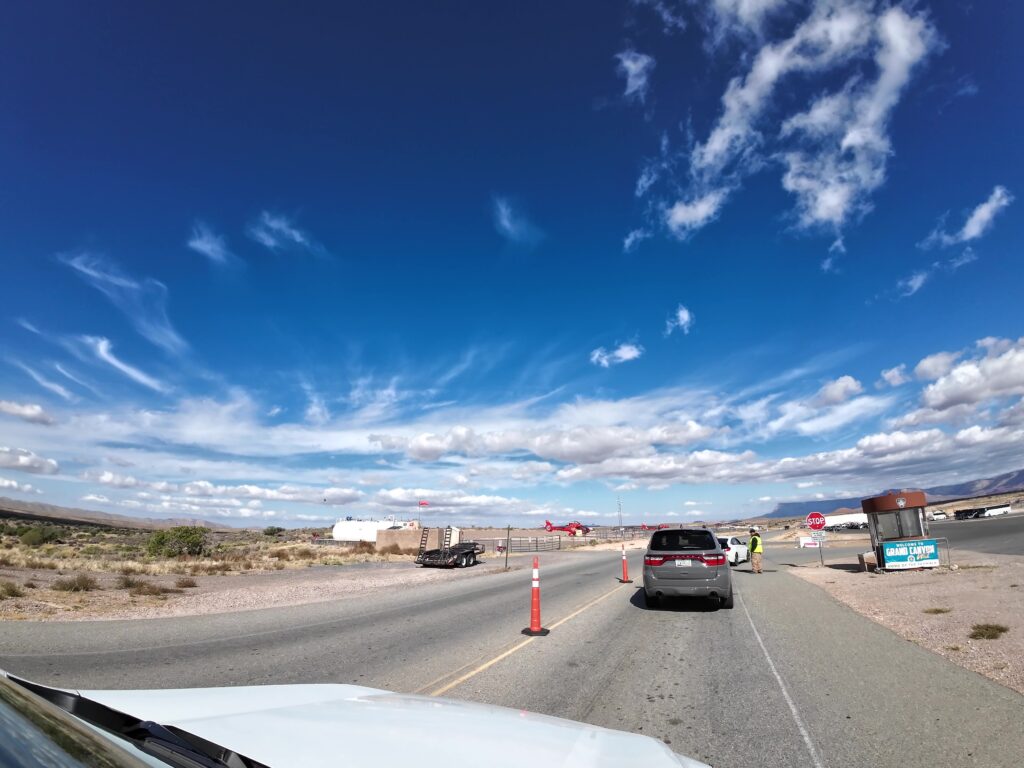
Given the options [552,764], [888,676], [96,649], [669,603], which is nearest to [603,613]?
[669,603]

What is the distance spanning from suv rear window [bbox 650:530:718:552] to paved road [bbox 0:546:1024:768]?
1445mm

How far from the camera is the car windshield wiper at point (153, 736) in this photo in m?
2.21

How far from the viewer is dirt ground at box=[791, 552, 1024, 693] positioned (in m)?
8.64

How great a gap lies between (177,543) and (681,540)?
124 ft

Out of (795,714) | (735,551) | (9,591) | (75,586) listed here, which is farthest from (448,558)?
(795,714)

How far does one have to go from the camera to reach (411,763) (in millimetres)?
2422

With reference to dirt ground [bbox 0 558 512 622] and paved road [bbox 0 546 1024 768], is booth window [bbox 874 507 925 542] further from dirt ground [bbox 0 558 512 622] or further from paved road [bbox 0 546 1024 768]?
dirt ground [bbox 0 558 512 622]

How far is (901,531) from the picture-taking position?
941 inches

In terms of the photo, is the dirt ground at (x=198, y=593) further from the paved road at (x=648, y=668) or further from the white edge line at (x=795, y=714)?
the white edge line at (x=795, y=714)

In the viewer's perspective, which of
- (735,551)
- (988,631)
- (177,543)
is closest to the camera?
(988,631)

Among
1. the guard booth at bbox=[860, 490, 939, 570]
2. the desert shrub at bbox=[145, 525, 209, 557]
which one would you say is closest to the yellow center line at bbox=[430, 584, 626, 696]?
the guard booth at bbox=[860, 490, 939, 570]

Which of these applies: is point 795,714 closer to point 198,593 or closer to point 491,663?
point 491,663

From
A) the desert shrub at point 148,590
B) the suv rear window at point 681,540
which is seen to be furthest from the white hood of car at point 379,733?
the desert shrub at point 148,590

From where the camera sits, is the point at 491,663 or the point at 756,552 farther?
the point at 756,552
